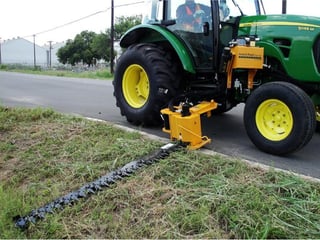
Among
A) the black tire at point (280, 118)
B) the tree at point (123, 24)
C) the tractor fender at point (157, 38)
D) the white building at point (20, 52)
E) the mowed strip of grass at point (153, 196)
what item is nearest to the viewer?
the mowed strip of grass at point (153, 196)

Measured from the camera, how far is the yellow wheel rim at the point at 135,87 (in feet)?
18.8

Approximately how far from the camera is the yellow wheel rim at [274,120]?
4109mm

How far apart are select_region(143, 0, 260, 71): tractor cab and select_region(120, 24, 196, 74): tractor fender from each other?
0.27 feet

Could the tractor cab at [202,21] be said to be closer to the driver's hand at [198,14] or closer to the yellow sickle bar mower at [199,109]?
the driver's hand at [198,14]

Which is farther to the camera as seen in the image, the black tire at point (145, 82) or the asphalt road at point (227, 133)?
the black tire at point (145, 82)

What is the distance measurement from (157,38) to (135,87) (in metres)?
0.84

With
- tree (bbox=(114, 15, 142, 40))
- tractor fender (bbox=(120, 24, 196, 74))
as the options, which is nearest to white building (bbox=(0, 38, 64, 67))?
tree (bbox=(114, 15, 142, 40))

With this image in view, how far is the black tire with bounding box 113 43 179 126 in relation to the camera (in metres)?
5.10

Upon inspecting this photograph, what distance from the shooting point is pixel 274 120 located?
427cm

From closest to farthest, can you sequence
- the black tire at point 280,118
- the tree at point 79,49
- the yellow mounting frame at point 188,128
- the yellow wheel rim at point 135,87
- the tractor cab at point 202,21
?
1. the black tire at point 280,118
2. the yellow mounting frame at point 188,128
3. the tractor cab at point 202,21
4. the yellow wheel rim at point 135,87
5. the tree at point 79,49

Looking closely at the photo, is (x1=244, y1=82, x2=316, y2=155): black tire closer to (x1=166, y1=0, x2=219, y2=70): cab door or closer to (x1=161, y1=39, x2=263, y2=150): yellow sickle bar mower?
(x1=161, y1=39, x2=263, y2=150): yellow sickle bar mower

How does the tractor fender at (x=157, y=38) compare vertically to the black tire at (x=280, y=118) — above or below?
above

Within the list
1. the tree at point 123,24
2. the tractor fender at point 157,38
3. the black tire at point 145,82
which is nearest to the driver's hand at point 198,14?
the tractor fender at point 157,38

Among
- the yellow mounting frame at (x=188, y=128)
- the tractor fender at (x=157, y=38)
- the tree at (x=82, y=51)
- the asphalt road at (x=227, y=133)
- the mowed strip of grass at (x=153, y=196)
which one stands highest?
the tree at (x=82, y=51)
